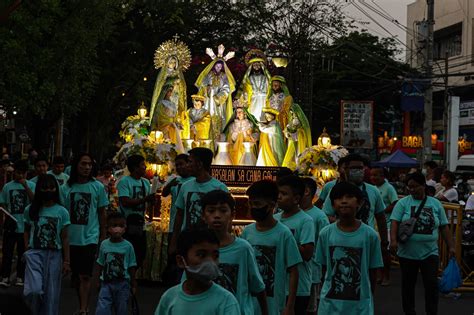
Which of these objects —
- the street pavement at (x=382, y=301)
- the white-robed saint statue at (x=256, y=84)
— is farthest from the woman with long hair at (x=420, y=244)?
the white-robed saint statue at (x=256, y=84)

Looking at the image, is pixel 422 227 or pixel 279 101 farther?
pixel 279 101

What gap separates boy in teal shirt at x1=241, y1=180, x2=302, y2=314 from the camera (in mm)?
6566

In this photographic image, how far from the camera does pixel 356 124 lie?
3088cm

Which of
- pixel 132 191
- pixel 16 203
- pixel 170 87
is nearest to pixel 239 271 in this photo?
pixel 132 191

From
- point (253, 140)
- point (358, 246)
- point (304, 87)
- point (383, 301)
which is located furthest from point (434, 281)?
point (304, 87)

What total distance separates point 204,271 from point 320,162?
12071 mm

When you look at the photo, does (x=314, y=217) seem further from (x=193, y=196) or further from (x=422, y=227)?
(x=422, y=227)

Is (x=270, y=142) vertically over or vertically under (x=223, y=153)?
over

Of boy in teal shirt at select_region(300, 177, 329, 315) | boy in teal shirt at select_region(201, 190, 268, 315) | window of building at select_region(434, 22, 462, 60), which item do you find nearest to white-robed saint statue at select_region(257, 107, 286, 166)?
boy in teal shirt at select_region(300, 177, 329, 315)

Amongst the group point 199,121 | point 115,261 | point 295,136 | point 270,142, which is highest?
point 199,121

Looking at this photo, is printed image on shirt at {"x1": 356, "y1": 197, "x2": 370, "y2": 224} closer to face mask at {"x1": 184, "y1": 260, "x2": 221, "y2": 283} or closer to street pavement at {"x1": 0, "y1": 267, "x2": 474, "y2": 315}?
street pavement at {"x1": 0, "y1": 267, "x2": 474, "y2": 315}

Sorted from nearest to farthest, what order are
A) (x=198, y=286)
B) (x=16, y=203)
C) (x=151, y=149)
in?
(x=198, y=286) → (x=16, y=203) → (x=151, y=149)

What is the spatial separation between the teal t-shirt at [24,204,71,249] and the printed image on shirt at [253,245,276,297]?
3.29 metres

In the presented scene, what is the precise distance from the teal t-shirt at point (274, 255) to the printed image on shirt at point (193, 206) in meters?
2.16
